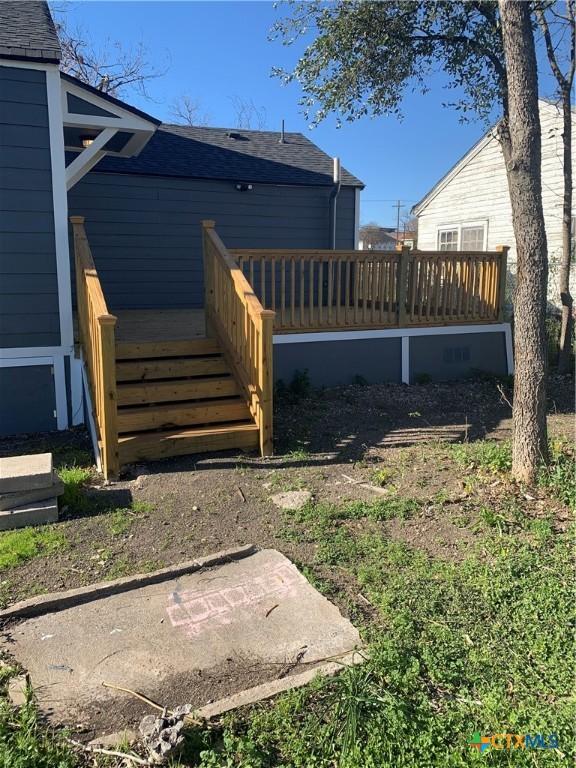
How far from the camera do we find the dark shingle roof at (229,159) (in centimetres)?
904

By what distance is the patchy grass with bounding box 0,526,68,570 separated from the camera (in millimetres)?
3363

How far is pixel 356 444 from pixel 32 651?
359 centimetres

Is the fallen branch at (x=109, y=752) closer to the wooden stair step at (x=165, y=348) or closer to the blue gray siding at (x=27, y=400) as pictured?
the wooden stair step at (x=165, y=348)

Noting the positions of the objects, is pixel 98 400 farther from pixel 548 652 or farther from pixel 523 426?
pixel 548 652

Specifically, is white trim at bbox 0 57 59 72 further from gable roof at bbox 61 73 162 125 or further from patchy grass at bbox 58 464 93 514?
patchy grass at bbox 58 464 93 514

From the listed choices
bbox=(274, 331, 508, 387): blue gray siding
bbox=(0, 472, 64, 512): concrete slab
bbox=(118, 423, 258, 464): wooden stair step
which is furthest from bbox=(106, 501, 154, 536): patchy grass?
bbox=(274, 331, 508, 387): blue gray siding

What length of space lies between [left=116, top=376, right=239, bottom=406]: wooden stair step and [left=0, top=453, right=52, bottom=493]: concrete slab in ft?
4.47

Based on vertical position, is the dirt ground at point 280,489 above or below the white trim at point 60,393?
below

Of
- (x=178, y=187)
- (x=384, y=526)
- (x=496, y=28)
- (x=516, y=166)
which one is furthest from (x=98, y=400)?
(x=496, y=28)

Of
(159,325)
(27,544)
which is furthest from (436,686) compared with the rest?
(159,325)

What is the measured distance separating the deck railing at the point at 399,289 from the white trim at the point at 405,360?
24cm

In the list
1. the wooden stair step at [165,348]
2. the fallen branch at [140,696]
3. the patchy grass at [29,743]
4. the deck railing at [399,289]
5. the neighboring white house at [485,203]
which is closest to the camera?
the patchy grass at [29,743]

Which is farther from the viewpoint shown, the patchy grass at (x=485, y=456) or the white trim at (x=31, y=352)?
the white trim at (x=31, y=352)

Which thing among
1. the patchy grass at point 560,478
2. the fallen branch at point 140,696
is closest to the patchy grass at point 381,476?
the patchy grass at point 560,478
